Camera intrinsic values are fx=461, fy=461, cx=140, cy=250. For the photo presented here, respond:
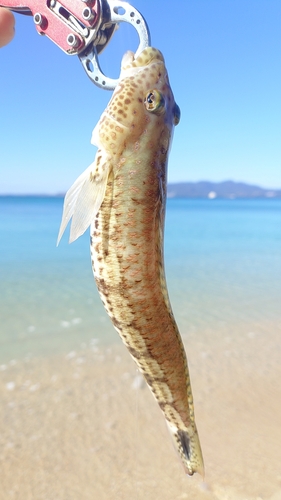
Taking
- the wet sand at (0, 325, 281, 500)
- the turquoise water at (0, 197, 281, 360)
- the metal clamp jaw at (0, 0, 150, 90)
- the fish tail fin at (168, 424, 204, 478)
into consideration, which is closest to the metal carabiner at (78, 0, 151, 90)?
the metal clamp jaw at (0, 0, 150, 90)

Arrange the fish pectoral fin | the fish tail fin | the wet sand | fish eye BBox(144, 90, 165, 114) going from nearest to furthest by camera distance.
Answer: the fish pectoral fin → fish eye BBox(144, 90, 165, 114) → the fish tail fin → the wet sand

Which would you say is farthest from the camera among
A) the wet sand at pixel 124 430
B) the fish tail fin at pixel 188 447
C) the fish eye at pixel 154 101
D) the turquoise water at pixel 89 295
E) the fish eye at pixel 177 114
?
the turquoise water at pixel 89 295

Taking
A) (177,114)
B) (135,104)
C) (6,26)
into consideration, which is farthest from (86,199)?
(6,26)

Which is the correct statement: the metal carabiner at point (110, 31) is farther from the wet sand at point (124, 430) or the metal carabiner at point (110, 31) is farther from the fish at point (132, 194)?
the wet sand at point (124, 430)

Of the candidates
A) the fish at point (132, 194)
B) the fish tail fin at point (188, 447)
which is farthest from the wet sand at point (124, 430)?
the fish at point (132, 194)

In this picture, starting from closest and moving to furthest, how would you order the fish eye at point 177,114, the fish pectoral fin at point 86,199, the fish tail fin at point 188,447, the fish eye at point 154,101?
the fish pectoral fin at point 86,199 → the fish eye at point 154,101 → the fish eye at point 177,114 → the fish tail fin at point 188,447

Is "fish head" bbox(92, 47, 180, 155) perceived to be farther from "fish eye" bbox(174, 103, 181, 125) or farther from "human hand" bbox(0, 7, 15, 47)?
"human hand" bbox(0, 7, 15, 47)

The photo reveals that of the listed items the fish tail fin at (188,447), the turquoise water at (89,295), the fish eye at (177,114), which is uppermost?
the fish eye at (177,114)

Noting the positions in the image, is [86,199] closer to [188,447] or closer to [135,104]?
[135,104]
